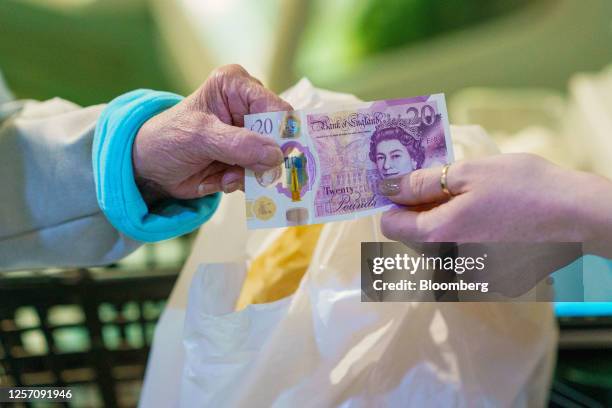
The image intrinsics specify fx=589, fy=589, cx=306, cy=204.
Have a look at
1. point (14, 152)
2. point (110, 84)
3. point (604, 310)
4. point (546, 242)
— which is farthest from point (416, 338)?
point (110, 84)

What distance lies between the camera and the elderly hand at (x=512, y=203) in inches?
21.3

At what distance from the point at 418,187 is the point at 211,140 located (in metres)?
0.21

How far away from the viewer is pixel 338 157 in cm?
57

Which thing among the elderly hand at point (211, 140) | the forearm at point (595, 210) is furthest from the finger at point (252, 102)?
the forearm at point (595, 210)

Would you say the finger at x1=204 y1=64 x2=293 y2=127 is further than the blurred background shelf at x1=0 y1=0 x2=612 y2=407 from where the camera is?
No

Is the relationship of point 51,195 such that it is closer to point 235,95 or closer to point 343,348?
point 235,95

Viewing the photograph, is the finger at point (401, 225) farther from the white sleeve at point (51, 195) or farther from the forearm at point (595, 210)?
the white sleeve at point (51, 195)

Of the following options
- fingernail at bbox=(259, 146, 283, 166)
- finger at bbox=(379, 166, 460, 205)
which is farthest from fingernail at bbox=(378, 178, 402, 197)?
fingernail at bbox=(259, 146, 283, 166)

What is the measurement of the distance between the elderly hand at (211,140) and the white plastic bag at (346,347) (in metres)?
0.13

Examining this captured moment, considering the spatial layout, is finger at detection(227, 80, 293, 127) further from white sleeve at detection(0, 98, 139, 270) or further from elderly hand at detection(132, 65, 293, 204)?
white sleeve at detection(0, 98, 139, 270)

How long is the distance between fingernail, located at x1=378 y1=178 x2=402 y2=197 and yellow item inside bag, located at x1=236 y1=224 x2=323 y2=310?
187 mm

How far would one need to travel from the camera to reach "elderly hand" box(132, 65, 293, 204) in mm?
565

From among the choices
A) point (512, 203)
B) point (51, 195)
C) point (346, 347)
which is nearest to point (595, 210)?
point (512, 203)

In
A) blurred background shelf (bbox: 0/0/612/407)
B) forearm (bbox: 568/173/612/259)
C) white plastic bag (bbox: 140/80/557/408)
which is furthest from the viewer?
blurred background shelf (bbox: 0/0/612/407)
